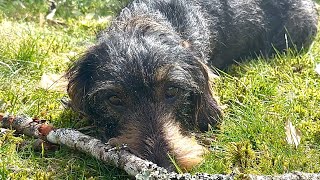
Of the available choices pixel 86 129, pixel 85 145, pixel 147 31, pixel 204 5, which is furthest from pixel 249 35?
pixel 85 145

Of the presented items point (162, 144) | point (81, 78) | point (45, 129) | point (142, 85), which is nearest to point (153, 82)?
point (142, 85)

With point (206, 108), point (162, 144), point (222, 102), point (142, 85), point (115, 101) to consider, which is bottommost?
point (222, 102)

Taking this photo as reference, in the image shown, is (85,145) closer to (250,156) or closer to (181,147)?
(181,147)

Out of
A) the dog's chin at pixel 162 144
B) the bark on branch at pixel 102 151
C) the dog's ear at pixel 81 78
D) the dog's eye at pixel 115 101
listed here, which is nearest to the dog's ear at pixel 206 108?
the dog's chin at pixel 162 144

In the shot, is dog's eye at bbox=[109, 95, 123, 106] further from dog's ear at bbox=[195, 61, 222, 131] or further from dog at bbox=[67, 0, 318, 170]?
dog's ear at bbox=[195, 61, 222, 131]

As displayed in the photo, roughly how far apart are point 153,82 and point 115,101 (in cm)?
30

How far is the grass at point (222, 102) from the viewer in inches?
141

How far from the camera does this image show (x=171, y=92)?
3891mm

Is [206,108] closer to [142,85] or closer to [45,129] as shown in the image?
[142,85]

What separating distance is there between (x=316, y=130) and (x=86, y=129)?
1695 millimetres

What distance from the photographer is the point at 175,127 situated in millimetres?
3703

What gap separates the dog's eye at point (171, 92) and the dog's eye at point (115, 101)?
0.33 metres

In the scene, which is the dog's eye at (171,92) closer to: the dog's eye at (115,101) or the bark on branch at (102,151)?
the dog's eye at (115,101)

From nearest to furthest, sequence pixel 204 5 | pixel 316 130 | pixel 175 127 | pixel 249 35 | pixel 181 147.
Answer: pixel 181 147 → pixel 175 127 → pixel 316 130 → pixel 204 5 → pixel 249 35
